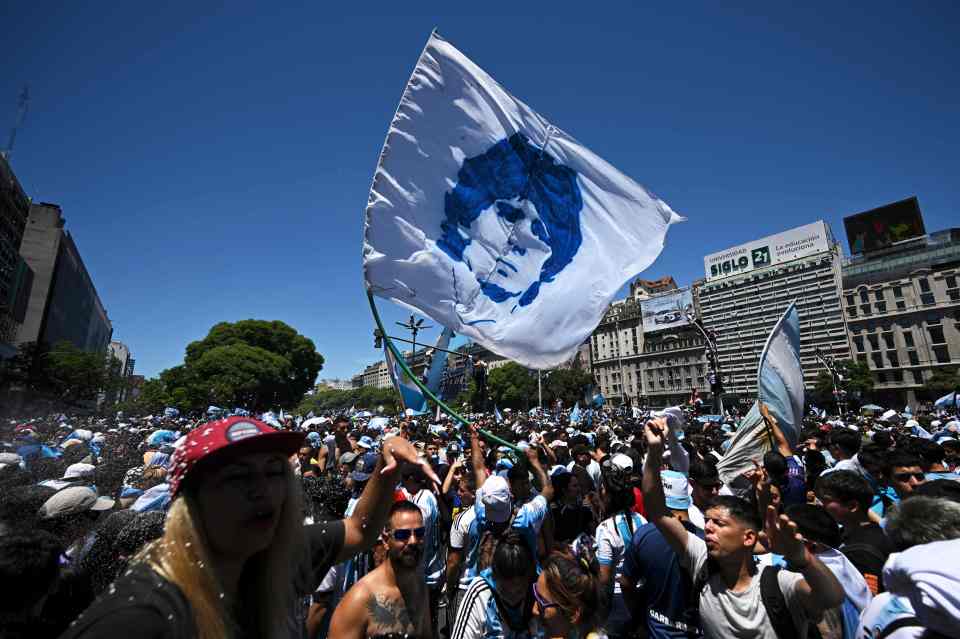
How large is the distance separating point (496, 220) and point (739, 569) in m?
3.10

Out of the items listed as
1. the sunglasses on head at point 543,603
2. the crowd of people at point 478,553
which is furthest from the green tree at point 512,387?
the sunglasses on head at point 543,603

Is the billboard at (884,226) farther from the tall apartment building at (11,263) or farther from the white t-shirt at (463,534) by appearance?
the tall apartment building at (11,263)

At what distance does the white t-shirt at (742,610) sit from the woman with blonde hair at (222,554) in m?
2.14

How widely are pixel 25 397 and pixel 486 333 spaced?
48460mm

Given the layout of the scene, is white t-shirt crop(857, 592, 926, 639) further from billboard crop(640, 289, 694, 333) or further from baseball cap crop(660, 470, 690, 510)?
billboard crop(640, 289, 694, 333)

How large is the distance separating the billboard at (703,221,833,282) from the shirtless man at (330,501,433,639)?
89.3m

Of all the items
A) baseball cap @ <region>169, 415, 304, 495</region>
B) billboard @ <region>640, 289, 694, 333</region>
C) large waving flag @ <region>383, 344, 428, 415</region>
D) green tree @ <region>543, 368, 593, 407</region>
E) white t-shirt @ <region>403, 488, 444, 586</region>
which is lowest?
white t-shirt @ <region>403, 488, 444, 586</region>

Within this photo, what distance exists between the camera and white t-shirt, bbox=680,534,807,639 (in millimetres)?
2285

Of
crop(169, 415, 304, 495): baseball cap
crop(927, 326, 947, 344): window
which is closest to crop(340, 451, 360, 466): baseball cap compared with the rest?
crop(169, 415, 304, 495): baseball cap

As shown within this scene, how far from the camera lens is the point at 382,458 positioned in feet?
7.68

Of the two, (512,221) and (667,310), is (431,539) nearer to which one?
(512,221)

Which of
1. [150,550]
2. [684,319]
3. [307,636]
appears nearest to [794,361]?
[307,636]

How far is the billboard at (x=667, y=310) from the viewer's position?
79312mm

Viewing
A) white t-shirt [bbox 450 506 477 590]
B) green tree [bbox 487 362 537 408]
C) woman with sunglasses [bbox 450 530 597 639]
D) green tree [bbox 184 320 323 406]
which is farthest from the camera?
green tree [bbox 487 362 537 408]
